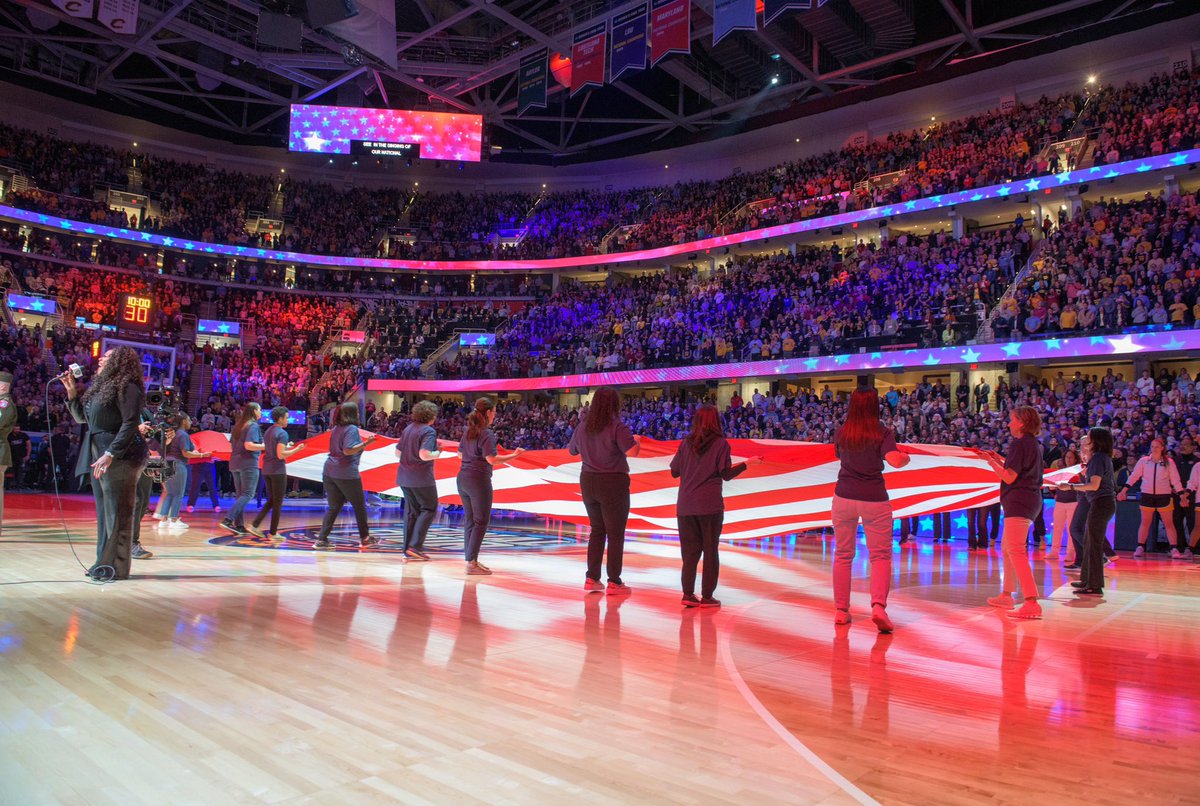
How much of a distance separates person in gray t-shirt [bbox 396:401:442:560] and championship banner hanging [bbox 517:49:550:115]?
2078 centimetres

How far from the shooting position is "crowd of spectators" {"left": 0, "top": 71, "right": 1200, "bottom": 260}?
974 inches

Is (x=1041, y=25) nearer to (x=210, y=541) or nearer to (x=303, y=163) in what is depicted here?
(x=210, y=541)

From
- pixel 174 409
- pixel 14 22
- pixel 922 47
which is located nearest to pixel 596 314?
pixel 922 47

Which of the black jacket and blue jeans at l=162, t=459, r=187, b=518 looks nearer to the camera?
the black jacket

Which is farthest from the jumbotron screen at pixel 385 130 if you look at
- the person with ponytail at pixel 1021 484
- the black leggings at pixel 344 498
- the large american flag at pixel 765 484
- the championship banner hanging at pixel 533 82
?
the person with ponytail at pixel 1021 484

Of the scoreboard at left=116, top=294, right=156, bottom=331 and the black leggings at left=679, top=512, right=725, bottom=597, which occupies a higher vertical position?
the scoreboard at left=116, top=294, right=156, bottom=331

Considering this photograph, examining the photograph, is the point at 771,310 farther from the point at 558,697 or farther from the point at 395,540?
the point at 558,697

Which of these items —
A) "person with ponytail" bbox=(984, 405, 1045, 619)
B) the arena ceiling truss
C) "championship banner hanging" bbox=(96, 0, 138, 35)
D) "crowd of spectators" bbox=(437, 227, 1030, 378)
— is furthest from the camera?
the arena ceiling truss

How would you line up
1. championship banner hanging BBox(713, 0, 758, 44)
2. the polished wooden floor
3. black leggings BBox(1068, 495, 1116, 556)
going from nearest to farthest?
the polished wooden floor
black leggings BBox(1068, 495, 1116, 556)
championship banner hanging BBox(713, 0, 758, 44)

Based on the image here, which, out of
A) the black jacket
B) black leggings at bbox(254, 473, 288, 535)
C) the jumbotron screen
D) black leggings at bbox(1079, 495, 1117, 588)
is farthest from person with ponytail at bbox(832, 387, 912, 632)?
the jumbotron screen

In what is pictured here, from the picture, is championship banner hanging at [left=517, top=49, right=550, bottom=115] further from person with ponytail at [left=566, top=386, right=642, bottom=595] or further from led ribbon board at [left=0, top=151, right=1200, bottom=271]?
person with ponytail at [left=566, top=386, right=642, bottom=595]

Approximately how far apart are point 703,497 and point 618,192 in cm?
3682

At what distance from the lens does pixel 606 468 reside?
648cm

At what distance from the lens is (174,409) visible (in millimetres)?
7035
